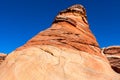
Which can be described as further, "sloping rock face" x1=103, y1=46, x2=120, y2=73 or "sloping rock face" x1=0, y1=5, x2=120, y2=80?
"sloping rock face" x1=103, y1=46, x2=120, y2=73

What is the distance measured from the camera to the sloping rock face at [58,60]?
666 inches

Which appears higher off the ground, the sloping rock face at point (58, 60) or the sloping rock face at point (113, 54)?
the sloping rock face at point (113, 54)

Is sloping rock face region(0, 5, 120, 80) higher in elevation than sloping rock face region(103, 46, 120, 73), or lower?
lower

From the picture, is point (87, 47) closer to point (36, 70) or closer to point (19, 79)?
point (36, 70)

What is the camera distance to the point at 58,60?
18.4m

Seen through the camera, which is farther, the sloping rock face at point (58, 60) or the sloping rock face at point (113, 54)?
the sloping rock face at point (113, 54)

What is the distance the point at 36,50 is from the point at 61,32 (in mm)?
4762

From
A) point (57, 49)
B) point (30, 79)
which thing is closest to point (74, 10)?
point (57, 49)

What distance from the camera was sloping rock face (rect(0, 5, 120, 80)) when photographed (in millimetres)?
16906

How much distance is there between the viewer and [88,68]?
18.6 m

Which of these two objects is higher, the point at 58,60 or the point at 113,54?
the point at 113,54

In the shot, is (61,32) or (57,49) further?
(61,32)

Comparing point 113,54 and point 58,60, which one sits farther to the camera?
point 113,54

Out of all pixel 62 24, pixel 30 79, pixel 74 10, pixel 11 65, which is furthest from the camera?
pixel 74 10
